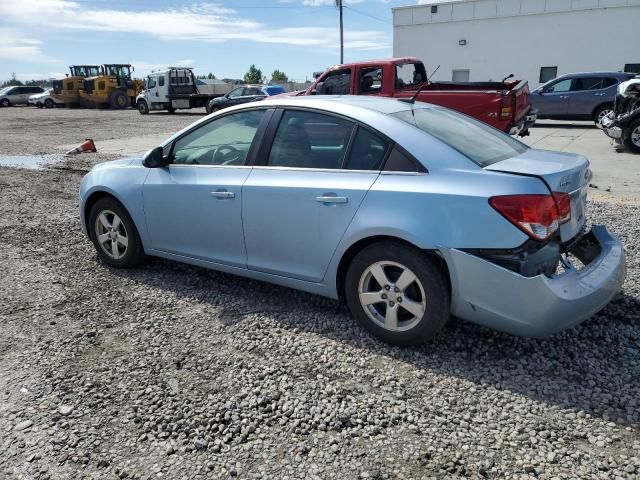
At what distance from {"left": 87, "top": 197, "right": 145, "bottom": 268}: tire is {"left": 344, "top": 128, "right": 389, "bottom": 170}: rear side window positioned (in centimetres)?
224

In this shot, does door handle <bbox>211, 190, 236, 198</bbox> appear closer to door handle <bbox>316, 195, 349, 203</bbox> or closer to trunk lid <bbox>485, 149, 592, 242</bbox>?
door handle <bbox>316, 195, 349, 203</bbox>

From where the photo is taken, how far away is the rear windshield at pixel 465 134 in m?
3.29

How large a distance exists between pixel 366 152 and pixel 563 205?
1.21m

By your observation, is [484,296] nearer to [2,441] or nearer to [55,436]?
[55,436]

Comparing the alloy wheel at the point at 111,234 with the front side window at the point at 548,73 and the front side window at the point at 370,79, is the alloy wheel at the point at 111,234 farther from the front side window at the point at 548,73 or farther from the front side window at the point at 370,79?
the front side window at the point at 548,73

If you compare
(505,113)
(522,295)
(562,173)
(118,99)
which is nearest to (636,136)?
(505,113)

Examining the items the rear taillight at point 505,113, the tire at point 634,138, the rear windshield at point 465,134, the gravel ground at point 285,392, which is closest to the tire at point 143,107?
the rear taillight at point 505,113

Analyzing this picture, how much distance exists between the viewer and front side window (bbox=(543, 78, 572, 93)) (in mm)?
17239

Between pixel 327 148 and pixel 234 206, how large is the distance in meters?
0.81

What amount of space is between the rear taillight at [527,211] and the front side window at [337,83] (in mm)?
8865

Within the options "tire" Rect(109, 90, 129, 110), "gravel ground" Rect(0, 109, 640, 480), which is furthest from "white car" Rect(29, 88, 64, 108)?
"gravel ground" Rect(0, 109, 640, 480)

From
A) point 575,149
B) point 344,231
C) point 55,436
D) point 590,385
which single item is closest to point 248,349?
point 344,231

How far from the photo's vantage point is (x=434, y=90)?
11.1 meters

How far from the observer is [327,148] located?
141 inches
